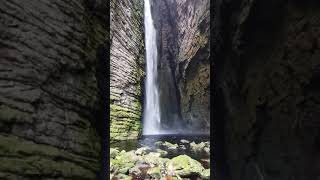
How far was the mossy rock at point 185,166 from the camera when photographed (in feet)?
31.8

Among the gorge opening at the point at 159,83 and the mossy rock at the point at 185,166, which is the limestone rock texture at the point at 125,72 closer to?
the gorge opening at the point at 159,83

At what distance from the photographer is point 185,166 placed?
10344 mm

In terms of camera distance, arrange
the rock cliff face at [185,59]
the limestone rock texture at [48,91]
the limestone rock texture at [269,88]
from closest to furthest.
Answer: the limestone rock texture at [48,91] → the limestone rock texture at [269,88] → the rock cliff face at [185,59]

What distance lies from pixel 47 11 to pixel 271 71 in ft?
9.42

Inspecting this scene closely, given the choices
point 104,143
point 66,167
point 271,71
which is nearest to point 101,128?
point 104,143

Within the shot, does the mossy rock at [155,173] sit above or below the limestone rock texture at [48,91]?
below

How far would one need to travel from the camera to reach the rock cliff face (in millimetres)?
29003

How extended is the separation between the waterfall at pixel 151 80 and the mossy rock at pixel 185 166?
19.0 metres

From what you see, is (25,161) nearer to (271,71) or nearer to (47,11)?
(47,11)

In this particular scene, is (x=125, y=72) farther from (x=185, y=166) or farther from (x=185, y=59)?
(x=185, y=166)

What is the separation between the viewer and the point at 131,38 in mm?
24422

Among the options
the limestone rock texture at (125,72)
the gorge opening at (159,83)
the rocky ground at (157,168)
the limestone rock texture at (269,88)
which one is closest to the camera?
the limestone rock texture at (269,88)

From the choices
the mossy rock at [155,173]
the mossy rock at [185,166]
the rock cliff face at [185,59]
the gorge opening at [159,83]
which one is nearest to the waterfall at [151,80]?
the gorge opening at [159,83]

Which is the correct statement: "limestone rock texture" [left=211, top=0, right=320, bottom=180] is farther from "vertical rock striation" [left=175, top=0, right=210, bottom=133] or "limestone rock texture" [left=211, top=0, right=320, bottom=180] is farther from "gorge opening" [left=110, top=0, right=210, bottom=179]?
"vertical rock striation" [left=175, top=0, right=210, bottom=133]
